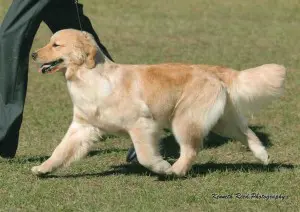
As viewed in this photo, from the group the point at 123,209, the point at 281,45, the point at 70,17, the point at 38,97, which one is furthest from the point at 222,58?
the point at 123,209

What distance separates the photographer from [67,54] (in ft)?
18.0

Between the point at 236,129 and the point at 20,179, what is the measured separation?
189 cm

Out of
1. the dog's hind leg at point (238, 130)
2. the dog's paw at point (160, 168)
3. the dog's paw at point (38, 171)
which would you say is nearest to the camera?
the dog's paw at point (160, 168)

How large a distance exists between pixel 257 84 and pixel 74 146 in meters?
1.62

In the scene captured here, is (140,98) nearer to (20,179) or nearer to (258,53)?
(20,179)

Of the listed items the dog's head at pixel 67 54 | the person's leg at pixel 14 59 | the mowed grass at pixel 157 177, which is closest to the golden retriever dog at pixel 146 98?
the dog's head at pixel 67 54

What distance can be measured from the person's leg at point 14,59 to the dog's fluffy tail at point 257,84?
179 centimetres

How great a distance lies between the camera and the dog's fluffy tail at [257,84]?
5852mm

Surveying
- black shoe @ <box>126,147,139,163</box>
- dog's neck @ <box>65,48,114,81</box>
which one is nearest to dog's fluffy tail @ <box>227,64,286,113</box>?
black shoe @ <box>126,147,139,163</box>

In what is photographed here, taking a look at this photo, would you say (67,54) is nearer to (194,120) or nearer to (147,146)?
(147,146)

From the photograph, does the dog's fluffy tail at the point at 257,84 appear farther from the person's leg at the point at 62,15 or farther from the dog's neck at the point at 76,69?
the person's leg at the point at 62,15

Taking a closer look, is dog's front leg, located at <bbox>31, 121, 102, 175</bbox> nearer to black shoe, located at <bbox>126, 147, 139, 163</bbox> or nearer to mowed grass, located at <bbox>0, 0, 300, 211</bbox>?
mowed grass, located at <bbox>0, 0, 300, 211</bbox>

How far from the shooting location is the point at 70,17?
6.40 metres

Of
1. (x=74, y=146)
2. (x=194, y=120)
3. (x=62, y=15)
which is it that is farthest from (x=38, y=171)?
(x=62, y=15)
